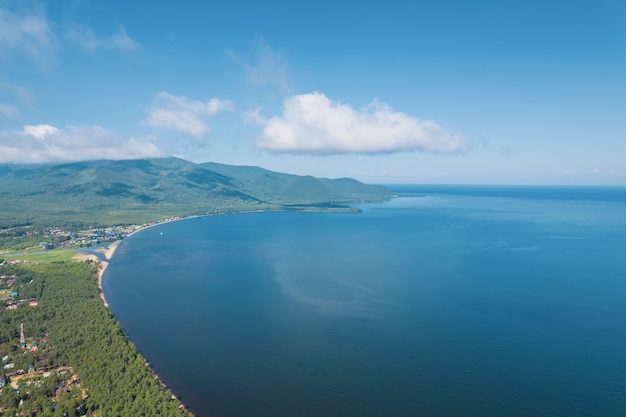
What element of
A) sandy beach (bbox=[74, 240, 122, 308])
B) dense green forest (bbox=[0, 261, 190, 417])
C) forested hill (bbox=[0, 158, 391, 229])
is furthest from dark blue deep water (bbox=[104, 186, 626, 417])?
forested hill (bbox=[0, 158, 391, 229])

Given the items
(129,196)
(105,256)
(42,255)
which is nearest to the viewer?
(42,255)

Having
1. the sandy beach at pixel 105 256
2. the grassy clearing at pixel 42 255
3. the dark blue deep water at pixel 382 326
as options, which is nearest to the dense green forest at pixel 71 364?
the dark blue deep water at pixel 382 326

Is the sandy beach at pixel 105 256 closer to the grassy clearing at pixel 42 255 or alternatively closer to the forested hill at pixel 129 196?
the grassy clearing at pixel 42 255

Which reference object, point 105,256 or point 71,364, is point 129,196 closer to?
point 105,256

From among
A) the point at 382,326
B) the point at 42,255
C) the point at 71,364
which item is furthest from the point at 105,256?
the point at 382,326

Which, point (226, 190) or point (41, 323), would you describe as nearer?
point (41, 323)

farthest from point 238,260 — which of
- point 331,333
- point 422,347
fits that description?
point 422,347

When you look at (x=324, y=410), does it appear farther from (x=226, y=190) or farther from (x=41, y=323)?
(x=226, y=190)
